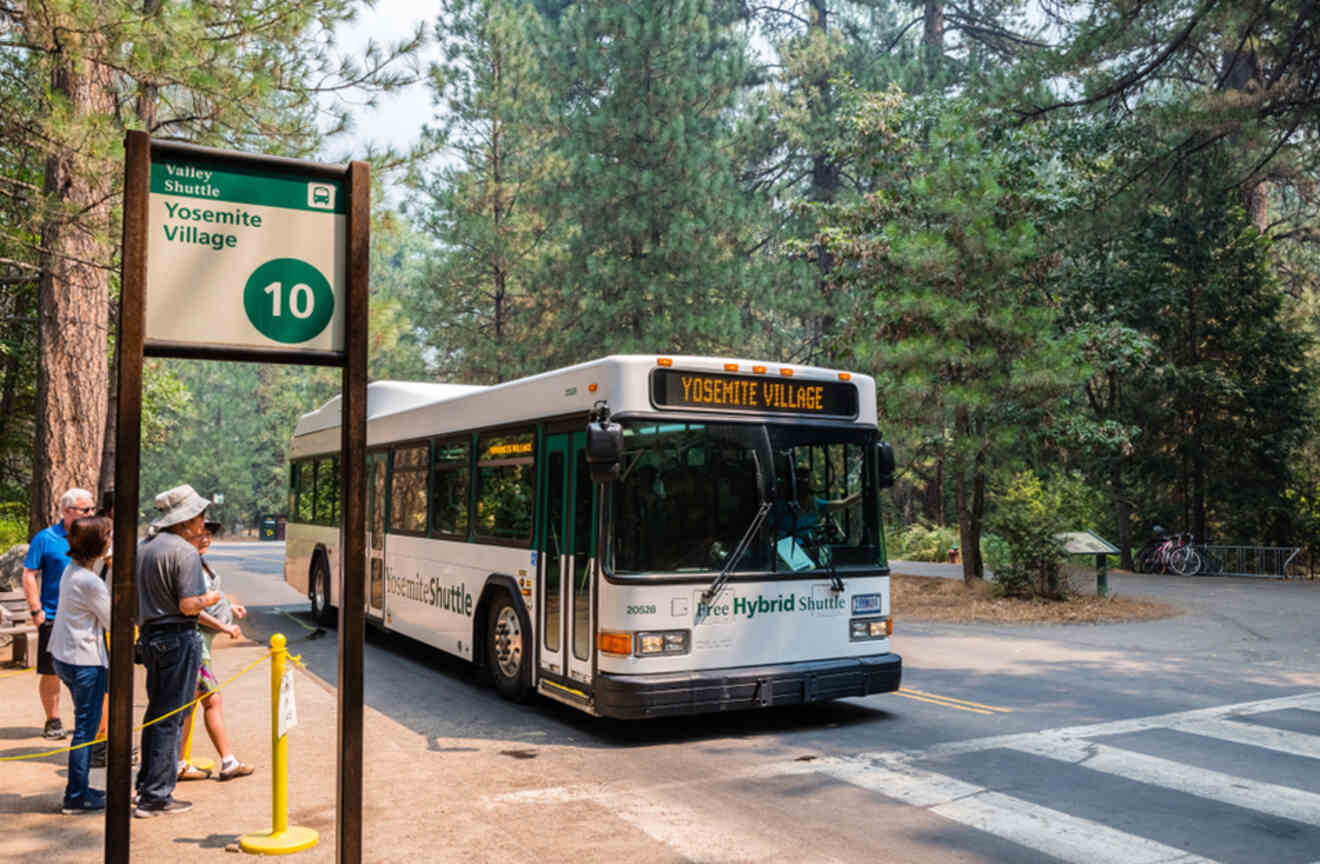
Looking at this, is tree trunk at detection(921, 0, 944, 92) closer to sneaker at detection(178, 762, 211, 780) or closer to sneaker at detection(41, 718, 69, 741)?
sneaker at detection(41, 718, 69, 741)

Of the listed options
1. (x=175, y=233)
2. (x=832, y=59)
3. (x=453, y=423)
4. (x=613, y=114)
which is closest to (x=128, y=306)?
(x=175, y=233)

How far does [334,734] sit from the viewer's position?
8.64m

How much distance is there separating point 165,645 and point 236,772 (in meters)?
1.33

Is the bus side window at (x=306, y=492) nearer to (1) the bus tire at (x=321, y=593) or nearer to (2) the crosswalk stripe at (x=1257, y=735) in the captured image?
(1) the bus tire at (x=321, y=593)

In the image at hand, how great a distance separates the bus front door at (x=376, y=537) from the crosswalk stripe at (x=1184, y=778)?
8408 mm

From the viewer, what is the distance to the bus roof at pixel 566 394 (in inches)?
A: 333

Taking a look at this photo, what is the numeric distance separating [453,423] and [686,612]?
14.6 feet

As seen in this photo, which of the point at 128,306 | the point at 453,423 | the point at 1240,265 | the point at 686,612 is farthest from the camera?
the point at 1240,265

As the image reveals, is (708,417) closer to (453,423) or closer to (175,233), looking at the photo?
(453,423)

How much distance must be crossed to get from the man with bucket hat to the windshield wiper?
11.6 ft

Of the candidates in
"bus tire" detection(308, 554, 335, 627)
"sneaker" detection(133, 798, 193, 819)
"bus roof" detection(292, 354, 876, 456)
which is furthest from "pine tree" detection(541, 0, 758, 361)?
"sneaker" detection(133, 798, 193, 819)

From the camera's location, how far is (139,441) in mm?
4176

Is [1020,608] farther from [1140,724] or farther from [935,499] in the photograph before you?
[935,499]

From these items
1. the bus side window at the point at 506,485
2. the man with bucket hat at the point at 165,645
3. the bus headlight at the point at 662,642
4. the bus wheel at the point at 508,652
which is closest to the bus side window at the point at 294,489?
the bus side window at the point at 506,485
